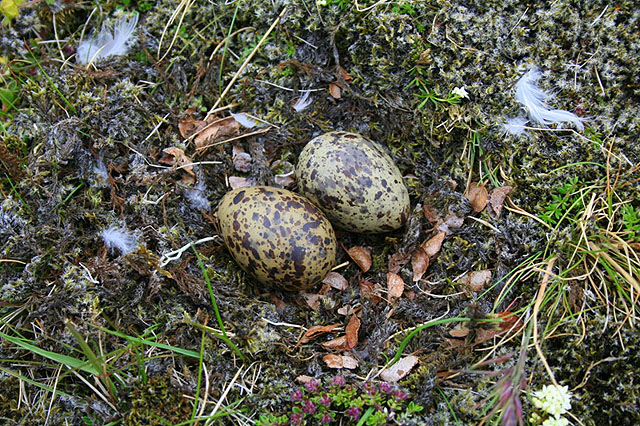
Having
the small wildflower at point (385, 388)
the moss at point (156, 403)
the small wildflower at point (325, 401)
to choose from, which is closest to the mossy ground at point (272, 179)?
the moss at point (156, 403)

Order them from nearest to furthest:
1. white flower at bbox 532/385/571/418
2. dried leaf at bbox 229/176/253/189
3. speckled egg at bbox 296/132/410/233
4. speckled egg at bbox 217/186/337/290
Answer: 1. white flower at bbox 532/385/571/418
2. speckled egg at bbox 217/186/337/290
3. speckled egg at bbox 296/132/410/233
4. dried leaf at bbox 229/176/253/189

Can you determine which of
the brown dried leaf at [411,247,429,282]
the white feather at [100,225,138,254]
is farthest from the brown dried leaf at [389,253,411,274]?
the white feather at [100,225,138,254]

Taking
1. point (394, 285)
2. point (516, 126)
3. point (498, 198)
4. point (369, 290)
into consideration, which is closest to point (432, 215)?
point (498, 198)

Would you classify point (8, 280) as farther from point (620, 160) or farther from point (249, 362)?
point (620, 160)

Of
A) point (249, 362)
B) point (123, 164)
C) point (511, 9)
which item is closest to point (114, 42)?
point (123, 164)

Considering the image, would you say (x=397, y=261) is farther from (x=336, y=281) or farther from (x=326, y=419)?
(x=326, y=419)

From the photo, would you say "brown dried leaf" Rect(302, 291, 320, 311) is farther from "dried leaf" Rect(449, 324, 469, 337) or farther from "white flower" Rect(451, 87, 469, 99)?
"white flower" Rect(451, 87, 469, 99)
